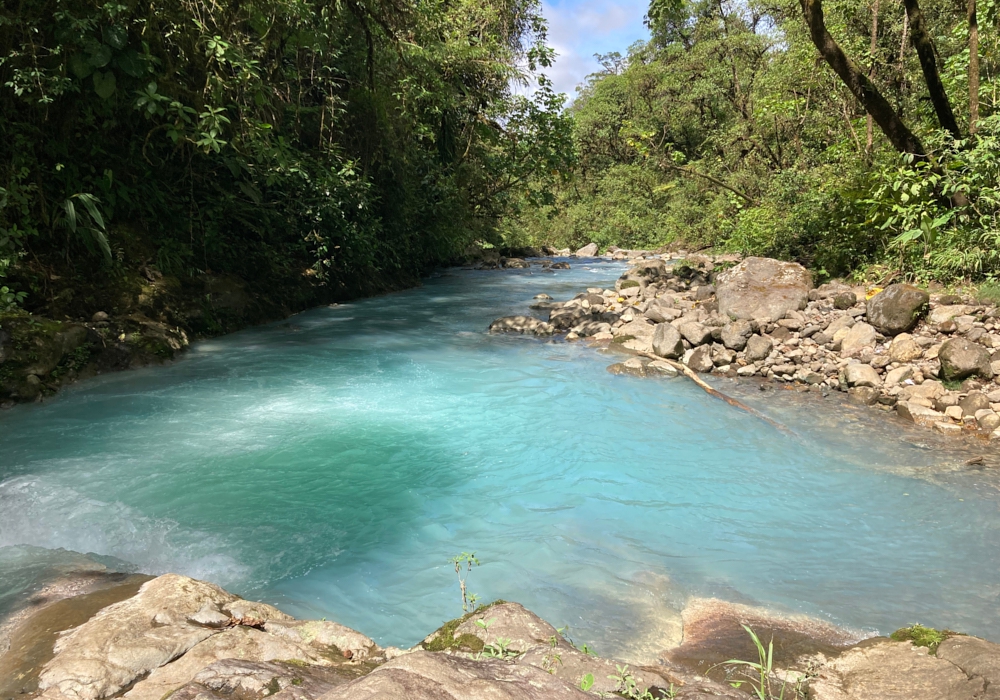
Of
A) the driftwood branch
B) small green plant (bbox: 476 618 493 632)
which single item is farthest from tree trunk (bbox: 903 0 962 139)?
small green plant (bbox: 476 618 493 632)

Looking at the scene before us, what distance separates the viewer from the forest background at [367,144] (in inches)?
289

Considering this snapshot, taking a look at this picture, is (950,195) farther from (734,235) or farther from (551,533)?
(551,533)

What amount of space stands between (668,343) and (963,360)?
3249mm

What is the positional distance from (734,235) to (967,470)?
926 cm

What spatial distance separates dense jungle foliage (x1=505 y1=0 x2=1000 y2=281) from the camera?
808 centimetres

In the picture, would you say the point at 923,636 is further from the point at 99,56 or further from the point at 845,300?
the point at 99,56

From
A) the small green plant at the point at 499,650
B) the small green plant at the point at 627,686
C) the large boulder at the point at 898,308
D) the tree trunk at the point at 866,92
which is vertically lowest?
the small green plant at the point at 499,650

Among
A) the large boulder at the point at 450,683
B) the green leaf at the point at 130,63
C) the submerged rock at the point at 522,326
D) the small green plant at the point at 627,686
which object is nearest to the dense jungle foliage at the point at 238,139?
the green leaf at the point at 130,63

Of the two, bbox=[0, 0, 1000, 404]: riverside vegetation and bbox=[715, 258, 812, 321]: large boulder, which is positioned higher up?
bbox=[0, 0, 1000, 404]: riverside vegetation

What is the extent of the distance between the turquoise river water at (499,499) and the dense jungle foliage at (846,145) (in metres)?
3.27

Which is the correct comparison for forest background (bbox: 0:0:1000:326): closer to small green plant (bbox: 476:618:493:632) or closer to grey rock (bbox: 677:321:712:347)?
grey rock (bbox: 677:321:712:347)

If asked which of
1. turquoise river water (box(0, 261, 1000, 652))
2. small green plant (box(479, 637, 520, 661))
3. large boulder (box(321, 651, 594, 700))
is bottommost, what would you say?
turquoise river water (box(0, 261, 1000, 652))

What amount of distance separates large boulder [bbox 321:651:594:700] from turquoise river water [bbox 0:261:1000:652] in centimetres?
166

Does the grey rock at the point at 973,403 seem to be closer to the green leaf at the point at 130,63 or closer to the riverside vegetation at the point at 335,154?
the riverside vegetation at the point at 335,154
